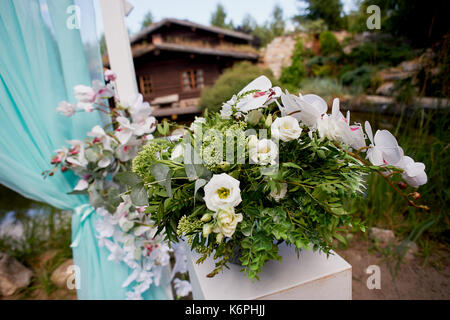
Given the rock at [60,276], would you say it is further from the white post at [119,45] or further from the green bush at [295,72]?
the green bush at [295,72]

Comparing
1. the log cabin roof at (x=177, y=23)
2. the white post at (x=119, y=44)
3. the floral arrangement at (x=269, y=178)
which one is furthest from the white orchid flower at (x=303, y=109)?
the log cabin roof at (x=177, y=23)

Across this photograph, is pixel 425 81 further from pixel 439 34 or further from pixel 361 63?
pixel 361 63

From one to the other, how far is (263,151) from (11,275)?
2.15 m

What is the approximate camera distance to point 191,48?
2871mm

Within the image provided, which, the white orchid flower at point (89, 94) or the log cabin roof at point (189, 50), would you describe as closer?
the white orchid flower at point (89, 94)

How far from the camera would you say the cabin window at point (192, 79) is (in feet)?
8.20

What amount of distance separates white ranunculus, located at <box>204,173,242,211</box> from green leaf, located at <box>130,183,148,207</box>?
160 millimetres

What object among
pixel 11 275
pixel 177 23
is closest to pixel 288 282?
pixel 11 275

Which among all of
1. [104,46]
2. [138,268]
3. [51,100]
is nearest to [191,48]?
[104,46]

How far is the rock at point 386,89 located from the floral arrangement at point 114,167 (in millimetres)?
1891

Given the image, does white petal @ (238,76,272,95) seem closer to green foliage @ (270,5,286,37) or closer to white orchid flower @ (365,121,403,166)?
white orchid flower @ (365,121,403,166)

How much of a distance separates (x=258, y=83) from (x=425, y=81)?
154 centimetres

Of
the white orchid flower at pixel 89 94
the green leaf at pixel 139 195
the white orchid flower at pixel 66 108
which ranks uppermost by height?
the white orchid flower at pixel 89 94

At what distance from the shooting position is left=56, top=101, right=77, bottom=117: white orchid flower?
3.19 ft
